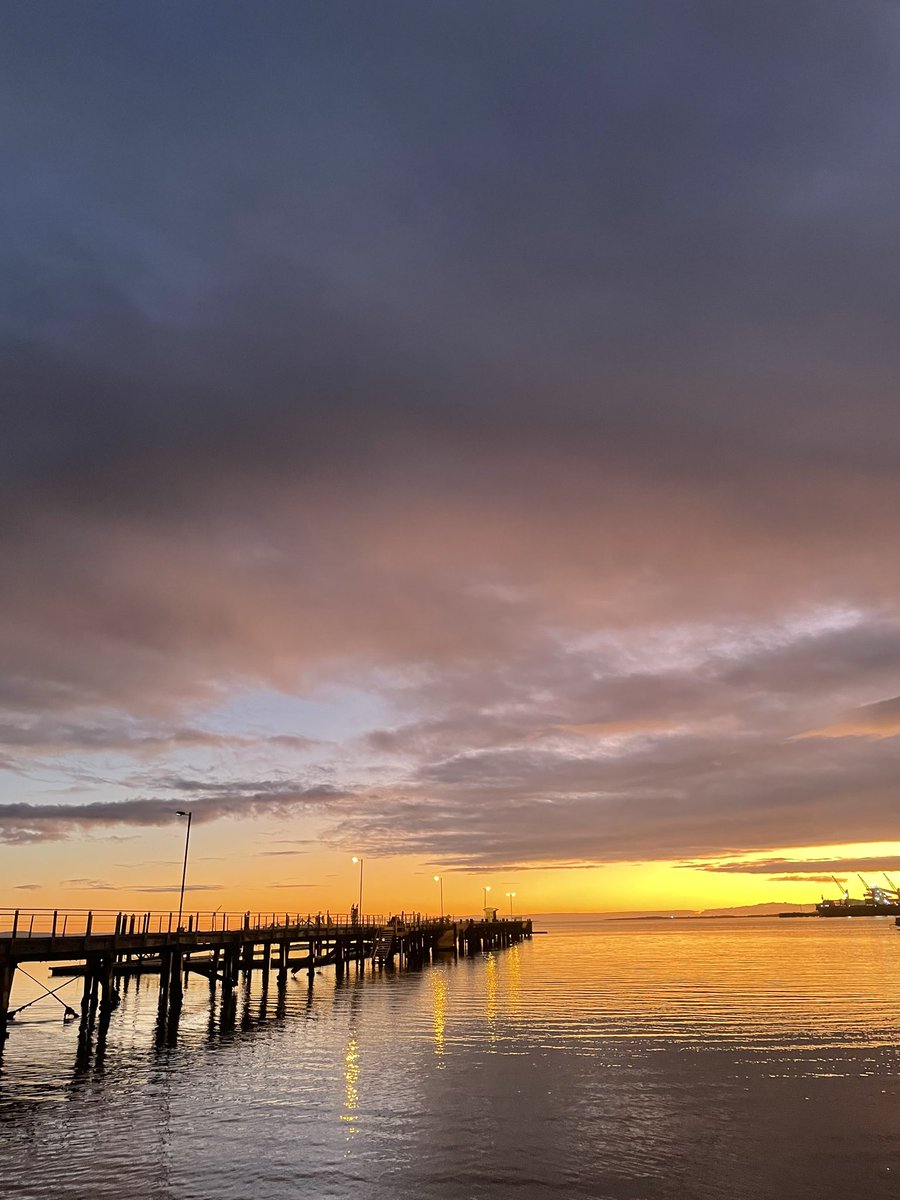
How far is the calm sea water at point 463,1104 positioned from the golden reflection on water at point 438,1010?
0.35 metres

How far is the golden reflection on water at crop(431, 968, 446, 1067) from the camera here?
36625 millimetres

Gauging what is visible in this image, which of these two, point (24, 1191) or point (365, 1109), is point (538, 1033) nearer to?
point (365, 1109)

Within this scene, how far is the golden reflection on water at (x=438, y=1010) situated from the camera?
36625mm

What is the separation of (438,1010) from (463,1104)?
26525 millimetres

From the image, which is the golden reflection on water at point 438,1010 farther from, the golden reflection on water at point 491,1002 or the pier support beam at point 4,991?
the pier support beam at point 4,991

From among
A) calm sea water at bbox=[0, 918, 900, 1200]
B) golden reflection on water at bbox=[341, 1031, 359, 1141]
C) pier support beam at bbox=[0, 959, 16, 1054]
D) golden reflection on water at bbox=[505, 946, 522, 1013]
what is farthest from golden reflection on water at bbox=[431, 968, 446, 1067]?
pier support beam at bbox=[0, 959, 16, 1054]

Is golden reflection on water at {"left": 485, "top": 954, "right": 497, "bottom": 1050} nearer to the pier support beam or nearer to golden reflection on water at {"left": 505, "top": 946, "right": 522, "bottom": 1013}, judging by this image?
golden reflection on water at {"left": 505, "top": 946, "right": 522, "bottom": 1013}

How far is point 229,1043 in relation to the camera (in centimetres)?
3853

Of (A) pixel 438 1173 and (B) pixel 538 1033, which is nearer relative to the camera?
(A) pixel 438 1173

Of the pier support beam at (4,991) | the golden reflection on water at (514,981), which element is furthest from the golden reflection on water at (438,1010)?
the pier support beam at (4,991)

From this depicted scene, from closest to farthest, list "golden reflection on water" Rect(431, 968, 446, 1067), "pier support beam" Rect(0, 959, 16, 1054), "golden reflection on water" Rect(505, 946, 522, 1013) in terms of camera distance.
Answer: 1. "pier support beam" Rect(0, 959, 16, 1054)
2. "golden reflection on water" Rect(431, 968, 446, 1067)
3. "golden reflection on water" Rect(505, 946, 522, 1013)

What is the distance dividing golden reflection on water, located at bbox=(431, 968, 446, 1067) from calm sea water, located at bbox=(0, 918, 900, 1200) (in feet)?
1.14

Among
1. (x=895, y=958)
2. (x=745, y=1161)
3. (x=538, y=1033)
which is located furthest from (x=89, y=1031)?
(x=895, y=958)

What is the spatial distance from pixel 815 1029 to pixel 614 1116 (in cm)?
2302
